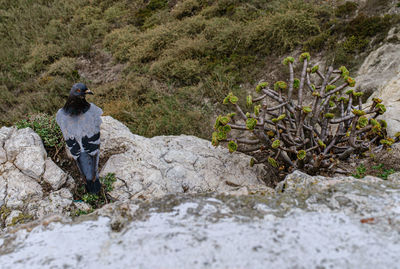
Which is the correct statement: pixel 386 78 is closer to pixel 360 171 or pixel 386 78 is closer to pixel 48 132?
pixel 360 171

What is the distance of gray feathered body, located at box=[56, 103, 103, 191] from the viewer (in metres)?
3.95

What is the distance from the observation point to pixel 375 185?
2469 mm

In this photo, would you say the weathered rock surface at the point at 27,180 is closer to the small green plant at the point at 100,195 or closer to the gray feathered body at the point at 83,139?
the small green plant at the point at 100,195

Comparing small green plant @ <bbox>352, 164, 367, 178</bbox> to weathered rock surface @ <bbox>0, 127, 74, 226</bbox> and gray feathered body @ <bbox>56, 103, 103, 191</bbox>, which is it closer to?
gray feathered body @ <bbox>56, 103, 103, 191</bbox>

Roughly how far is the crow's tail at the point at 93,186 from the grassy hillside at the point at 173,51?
286 cm

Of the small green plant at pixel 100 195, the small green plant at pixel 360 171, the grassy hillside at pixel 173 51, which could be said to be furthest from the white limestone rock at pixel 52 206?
the small green plant at pixel 360 171

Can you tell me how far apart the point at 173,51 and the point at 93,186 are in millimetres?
6700

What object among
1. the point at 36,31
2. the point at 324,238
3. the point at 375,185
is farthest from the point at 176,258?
the point at 36,31

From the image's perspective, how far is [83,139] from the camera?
159 inches

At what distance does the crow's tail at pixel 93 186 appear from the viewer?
3881 millimetres

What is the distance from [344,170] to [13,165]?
509cm

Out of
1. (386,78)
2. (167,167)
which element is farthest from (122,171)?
(386,78)

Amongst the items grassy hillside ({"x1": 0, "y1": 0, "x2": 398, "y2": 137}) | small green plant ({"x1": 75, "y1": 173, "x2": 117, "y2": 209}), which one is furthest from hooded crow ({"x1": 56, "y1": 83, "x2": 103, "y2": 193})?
grassy hillside ({"x1": 0, "y1": 0, "x2": 398, "y2": 137})

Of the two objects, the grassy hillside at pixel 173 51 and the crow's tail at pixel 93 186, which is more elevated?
the grassy hillside at pixel 173 51
